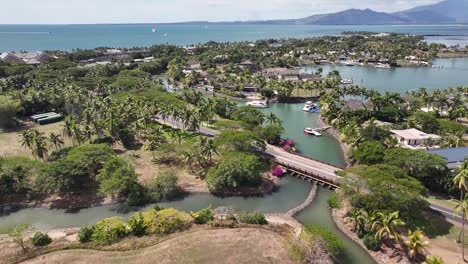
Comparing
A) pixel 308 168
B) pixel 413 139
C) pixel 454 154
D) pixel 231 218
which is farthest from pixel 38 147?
pixel 454 154

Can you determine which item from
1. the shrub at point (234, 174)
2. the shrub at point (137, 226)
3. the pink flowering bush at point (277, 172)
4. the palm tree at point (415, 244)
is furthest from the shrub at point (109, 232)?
the palm tree at point (415, 244)

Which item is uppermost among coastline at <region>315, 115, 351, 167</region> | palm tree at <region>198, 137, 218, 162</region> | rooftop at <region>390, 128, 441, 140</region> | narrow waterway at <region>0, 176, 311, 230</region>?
rooftop at <region>390, 128, 441, 140</region>

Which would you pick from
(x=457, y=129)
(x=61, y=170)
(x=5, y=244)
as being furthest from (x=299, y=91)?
(x=5, y=244)

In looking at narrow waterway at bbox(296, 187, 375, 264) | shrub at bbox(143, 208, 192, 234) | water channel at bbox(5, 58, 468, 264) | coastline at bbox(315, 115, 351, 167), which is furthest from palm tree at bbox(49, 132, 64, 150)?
coastline at bbox(315, 115, 351, 167)

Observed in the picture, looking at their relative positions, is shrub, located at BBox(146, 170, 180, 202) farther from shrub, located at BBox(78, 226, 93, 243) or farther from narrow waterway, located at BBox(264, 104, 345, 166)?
narrow waterway, located at BBox(264, 104, 345, 166)

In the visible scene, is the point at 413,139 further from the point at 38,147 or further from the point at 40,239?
the point at 38,147

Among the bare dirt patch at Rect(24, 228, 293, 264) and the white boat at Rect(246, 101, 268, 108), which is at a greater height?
the white boat at Rect(246, 101, 268, 108)

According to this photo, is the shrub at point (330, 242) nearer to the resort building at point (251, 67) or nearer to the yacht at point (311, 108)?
the yacht at point (311, 108)

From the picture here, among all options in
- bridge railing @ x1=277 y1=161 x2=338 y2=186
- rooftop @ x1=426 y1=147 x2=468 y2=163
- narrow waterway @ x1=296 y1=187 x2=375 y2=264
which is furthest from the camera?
bridge railing @ x1=277 y1=161 x2=338 y2=186
